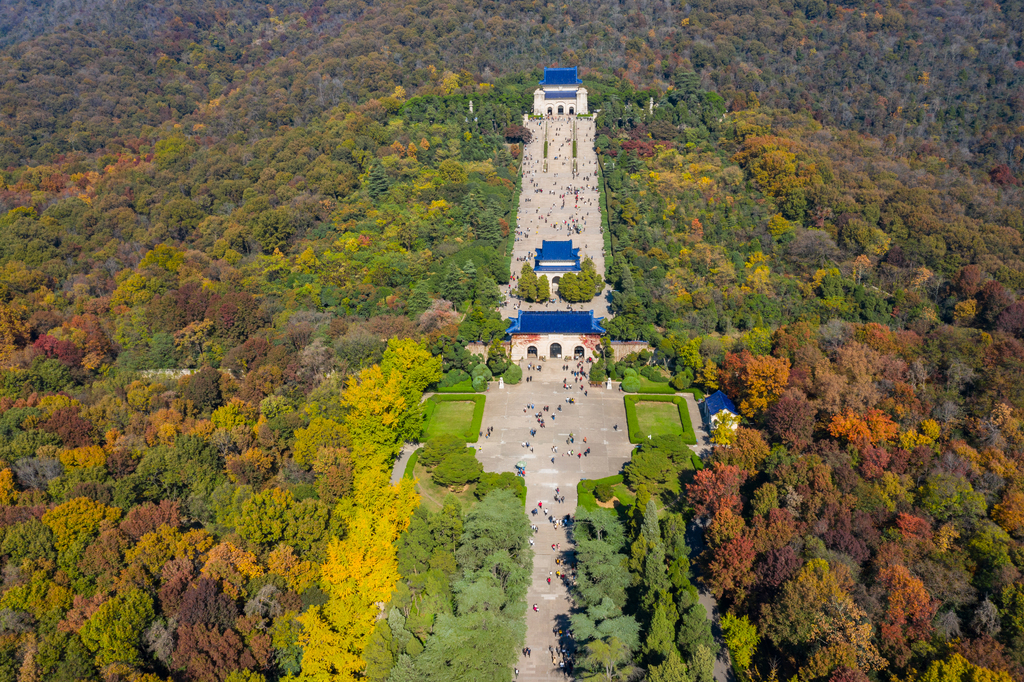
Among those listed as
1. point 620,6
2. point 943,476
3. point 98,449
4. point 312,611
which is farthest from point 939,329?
point 620,6

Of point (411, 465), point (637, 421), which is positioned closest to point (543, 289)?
point (637, 421)

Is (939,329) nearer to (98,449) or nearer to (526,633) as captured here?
(526,633)

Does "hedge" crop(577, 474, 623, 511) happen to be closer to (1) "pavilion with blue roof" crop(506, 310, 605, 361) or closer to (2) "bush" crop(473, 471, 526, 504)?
(2) "bush" crop(473, 471, 526, 504)

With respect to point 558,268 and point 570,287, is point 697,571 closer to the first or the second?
point 570,287

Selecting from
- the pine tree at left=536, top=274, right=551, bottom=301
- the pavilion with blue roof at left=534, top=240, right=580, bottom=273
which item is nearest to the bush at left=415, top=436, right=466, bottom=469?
the pine tree at left=536, top=274, right=551, bottom=301

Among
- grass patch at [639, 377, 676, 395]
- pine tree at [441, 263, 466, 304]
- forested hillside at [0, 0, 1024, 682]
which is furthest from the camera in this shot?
pine tree at [441, 263, 466, 304]

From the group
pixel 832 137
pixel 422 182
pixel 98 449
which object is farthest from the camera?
pixel 832 137
